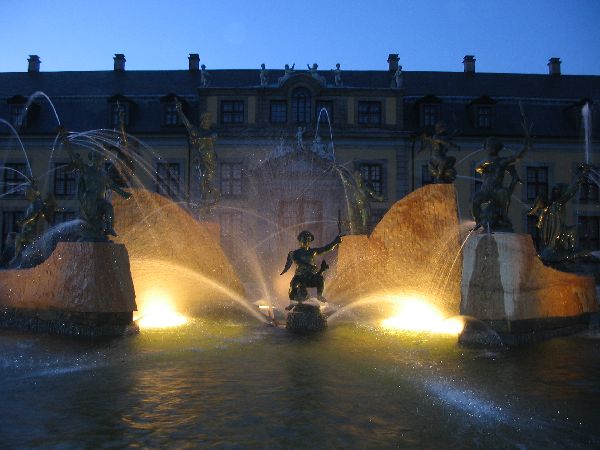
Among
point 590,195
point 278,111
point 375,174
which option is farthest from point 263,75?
point 590,195

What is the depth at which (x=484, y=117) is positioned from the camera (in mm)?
35406

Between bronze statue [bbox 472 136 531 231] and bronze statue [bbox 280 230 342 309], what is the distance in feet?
8.21

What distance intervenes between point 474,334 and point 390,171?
26481 mm

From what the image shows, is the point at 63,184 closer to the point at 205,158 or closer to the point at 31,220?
the point at 205,158

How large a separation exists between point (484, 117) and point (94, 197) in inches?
1205

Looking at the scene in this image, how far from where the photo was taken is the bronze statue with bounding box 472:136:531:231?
8867 mm

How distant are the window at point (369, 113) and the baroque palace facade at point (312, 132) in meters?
0.06

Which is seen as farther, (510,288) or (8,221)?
(8,221)

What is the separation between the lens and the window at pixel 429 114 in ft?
115

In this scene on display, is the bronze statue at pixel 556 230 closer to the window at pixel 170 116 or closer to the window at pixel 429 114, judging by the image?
the window at pixel 429 114

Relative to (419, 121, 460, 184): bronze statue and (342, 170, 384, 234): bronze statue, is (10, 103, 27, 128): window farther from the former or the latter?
(419, 121, 460, 184): bronze statue

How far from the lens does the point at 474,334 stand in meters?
8.09

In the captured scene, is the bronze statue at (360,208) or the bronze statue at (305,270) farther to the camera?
the bronze statue at (360,208)

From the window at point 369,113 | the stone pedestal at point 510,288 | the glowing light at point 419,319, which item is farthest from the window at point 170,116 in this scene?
the stone pedestal at point 510,288
